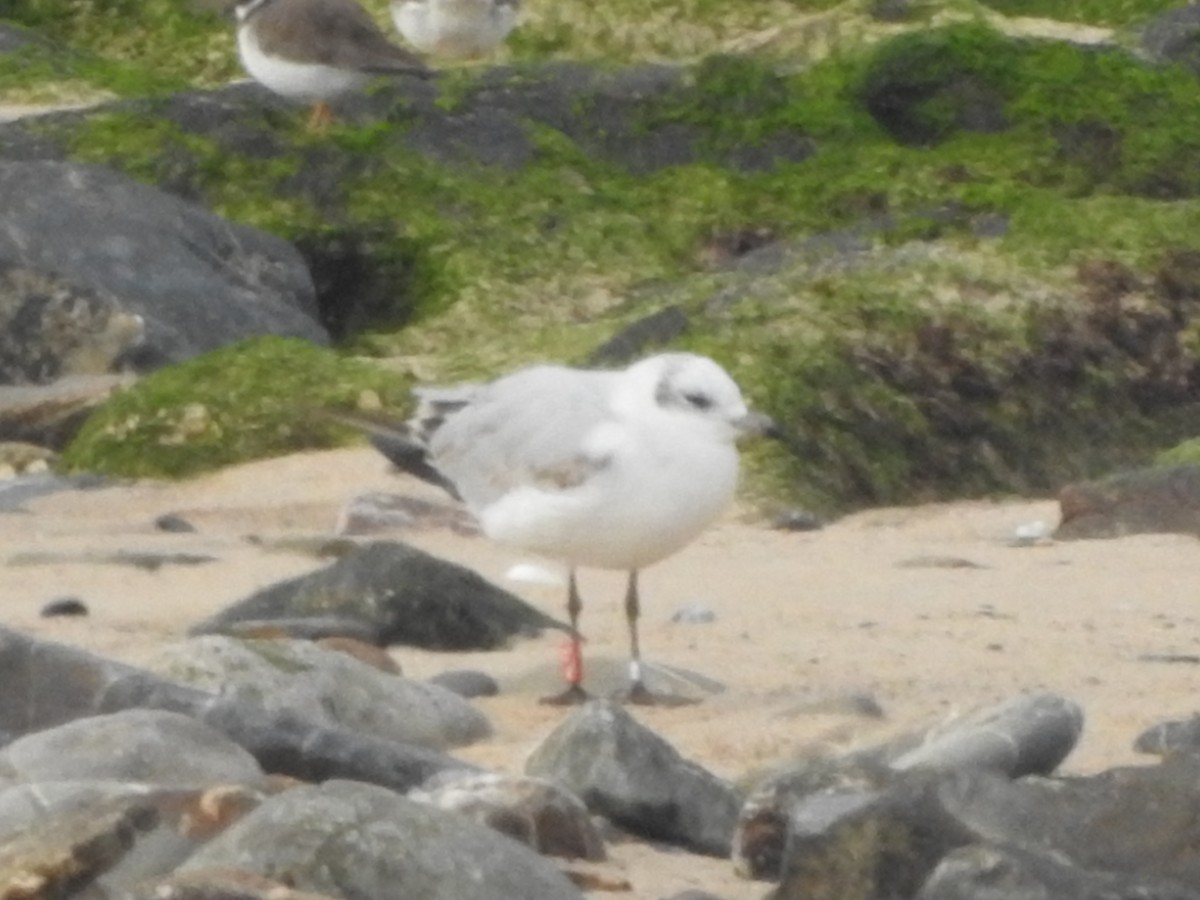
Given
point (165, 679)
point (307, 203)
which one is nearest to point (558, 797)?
point (165, 679)

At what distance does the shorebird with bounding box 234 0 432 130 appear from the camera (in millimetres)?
12789

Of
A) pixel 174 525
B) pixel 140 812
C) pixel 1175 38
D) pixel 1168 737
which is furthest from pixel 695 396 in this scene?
pixel 1175 38

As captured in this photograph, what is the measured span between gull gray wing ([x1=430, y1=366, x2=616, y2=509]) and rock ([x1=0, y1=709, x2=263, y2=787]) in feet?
4.68

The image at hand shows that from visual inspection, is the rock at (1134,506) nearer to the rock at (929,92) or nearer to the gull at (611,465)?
A: the gull at (611,465)

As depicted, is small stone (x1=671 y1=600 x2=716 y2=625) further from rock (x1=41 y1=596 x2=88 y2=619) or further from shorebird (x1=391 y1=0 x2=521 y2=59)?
shorebird (x1=391 y1=0 x2=521 y2=59)

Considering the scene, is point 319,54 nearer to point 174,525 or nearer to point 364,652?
point 174,525

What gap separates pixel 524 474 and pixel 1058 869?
2210 mm

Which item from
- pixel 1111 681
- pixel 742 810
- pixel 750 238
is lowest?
pixel 750 238

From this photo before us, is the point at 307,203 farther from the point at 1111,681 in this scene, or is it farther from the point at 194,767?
the point at 194,767

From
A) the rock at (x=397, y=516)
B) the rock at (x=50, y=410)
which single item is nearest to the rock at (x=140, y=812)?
the rock at (x=397, y=516)

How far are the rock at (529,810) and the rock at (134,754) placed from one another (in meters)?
0.28

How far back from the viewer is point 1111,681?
18.5 ft

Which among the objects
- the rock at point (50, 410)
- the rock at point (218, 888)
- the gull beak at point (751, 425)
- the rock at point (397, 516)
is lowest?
the rock at point (50, 410)

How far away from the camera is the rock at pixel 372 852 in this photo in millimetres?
3723
